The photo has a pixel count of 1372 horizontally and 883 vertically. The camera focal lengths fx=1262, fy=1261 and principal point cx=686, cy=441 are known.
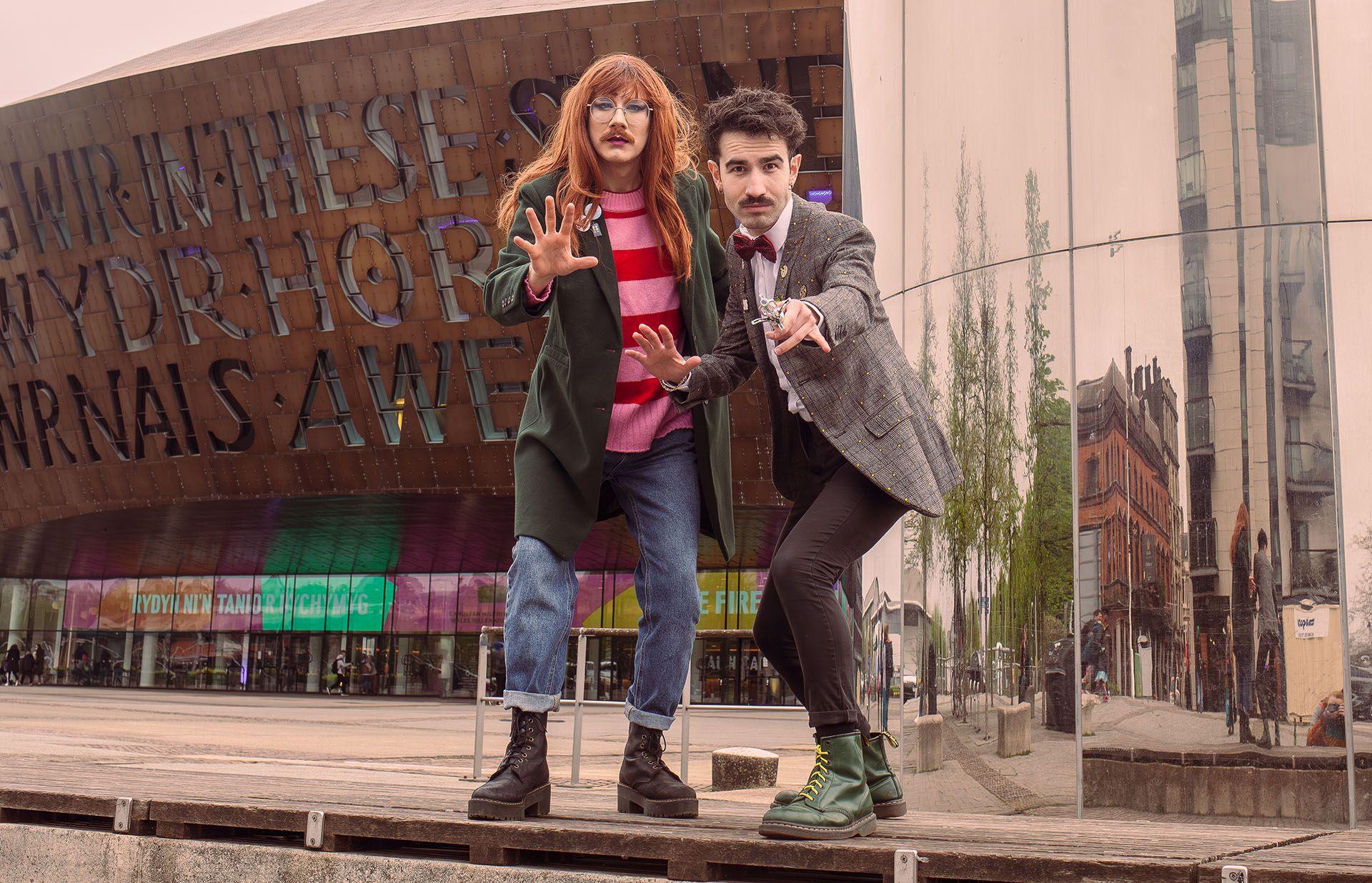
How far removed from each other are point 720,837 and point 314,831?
1.18m

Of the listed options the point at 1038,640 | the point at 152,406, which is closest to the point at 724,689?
the point at 152,406

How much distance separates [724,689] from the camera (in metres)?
32.2

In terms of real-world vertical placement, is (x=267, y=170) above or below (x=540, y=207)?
above

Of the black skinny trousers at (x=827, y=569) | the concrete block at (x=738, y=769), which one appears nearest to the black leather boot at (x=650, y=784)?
the black skinny trousers at (x=827, y=569)

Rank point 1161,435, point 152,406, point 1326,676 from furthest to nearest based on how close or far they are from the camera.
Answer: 1. point 152,406
2. point 1161,435
3. point 1326,676

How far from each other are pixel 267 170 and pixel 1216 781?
25008 mm

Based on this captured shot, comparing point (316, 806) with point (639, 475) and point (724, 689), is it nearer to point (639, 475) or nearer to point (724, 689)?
point (639, 475)

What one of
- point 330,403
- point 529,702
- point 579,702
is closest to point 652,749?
point 529,702

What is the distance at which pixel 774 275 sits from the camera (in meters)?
3.54

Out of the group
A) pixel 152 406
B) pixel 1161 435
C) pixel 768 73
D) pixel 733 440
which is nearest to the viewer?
pixel 1161 435

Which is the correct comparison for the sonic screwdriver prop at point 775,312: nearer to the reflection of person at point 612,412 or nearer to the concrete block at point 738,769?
the reflection of person at point 612,412

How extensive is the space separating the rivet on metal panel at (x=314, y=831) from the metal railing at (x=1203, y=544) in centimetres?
330

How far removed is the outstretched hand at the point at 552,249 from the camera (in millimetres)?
A: 3457

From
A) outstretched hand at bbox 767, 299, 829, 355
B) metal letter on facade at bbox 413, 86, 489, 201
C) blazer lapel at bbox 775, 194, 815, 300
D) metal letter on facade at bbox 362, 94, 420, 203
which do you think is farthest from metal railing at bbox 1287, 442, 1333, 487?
metal letter on facade at bbox 362, 94, 420, 203
